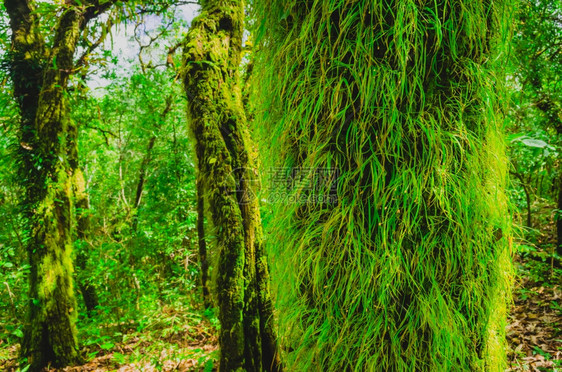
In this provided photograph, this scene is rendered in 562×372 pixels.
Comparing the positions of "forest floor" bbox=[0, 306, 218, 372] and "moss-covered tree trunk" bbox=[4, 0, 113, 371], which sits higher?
"moss-covered tree trunk" bbox=[4, 0, 113, 371]

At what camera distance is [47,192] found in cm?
387

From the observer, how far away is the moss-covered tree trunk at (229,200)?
1.74 meters

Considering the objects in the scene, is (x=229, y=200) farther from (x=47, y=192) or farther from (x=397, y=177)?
(x=47, y=192)

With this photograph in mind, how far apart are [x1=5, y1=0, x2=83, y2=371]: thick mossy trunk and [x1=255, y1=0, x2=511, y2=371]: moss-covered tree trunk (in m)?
4.16

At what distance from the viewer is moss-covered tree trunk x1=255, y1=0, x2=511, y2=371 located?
33.8 inches

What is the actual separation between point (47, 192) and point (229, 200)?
347cm

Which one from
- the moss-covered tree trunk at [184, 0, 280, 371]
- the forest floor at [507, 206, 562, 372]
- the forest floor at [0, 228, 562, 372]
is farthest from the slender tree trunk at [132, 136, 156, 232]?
the forest floor at [507, 206, 562, 372]

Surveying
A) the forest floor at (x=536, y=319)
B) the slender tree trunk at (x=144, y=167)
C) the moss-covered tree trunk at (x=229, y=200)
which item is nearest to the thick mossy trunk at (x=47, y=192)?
the moss-covered tree trunk at (x=229, y=200)

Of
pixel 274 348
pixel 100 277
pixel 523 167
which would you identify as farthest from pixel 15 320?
pixel 523 167

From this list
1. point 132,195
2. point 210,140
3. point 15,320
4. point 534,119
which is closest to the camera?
point 210,140

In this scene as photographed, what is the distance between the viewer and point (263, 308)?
1.87 m

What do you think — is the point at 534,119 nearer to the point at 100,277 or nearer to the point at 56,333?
the point at 56,333

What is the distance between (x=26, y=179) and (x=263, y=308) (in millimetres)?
3932

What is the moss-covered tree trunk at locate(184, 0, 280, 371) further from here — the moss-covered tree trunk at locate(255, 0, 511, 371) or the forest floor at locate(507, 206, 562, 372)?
the forest floor at locate(507, 206, 562, 372)
